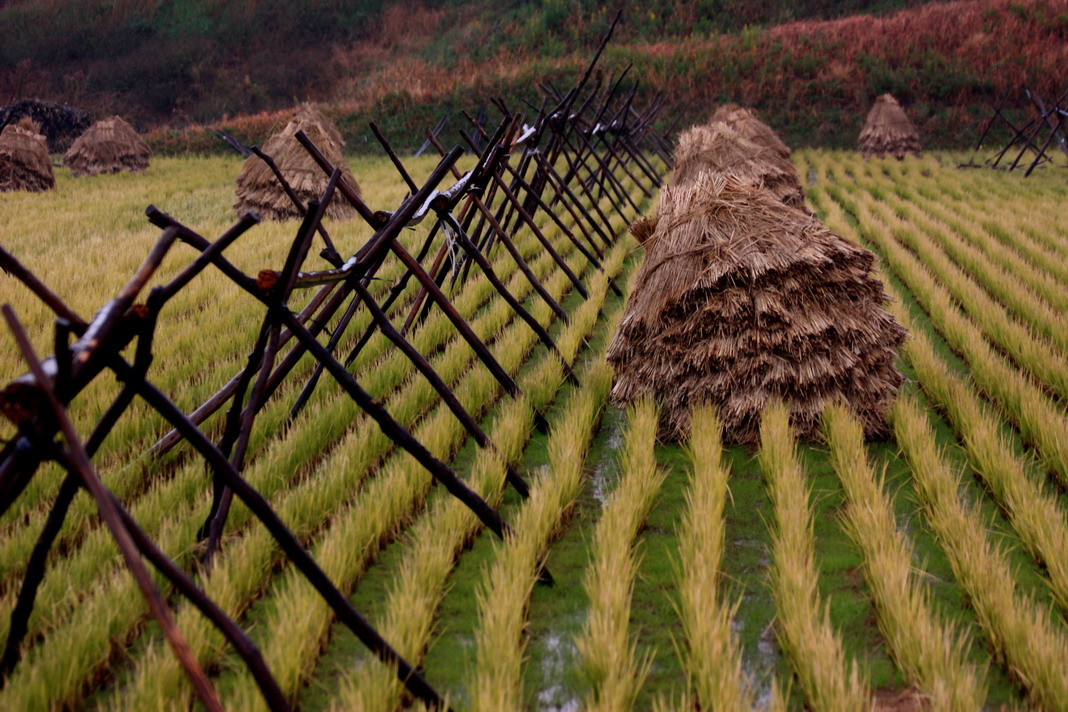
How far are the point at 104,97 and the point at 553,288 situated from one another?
28.5m

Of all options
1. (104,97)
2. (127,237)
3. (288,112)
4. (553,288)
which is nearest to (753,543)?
(553,288)

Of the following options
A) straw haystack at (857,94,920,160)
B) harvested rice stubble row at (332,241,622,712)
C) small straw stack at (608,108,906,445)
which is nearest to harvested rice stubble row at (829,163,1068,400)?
small straw stack at (608,108,906,445)

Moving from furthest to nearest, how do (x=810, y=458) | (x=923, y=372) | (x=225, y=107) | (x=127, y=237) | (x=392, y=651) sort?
(x=225, y=107) → (x=127, y=237) → (x=923, y=372) → (x=810, y=458) → (x=392, y=651)

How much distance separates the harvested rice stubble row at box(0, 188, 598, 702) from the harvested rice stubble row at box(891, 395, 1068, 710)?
1.84m

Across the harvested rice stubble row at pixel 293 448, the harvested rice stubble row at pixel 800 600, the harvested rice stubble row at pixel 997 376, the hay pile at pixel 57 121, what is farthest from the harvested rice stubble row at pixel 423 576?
the hay pile at pixel 57 121

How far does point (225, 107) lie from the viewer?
27422 mm

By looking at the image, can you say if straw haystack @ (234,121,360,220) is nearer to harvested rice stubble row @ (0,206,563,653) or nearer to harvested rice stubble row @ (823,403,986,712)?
harvested rice stubble row @ (0,206,563,653)

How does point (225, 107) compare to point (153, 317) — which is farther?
point (225, 107)

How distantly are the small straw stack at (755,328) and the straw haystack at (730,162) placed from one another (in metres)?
3.96

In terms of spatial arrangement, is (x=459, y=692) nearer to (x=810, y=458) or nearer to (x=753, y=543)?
(x=753, y=543)

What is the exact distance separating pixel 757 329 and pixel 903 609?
150 cm

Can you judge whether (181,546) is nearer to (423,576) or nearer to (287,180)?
(423,576)

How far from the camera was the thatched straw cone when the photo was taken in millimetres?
14648

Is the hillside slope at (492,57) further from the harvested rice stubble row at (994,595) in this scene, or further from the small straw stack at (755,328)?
the harvested rice stubble row at (994,595)
